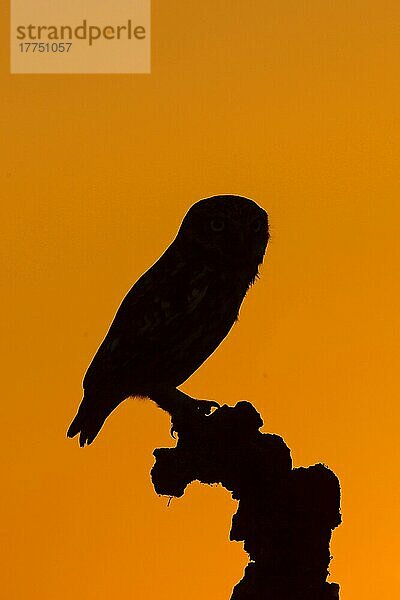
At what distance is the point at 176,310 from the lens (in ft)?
25.3

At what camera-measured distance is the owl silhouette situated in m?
7.68

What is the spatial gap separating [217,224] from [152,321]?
947mm

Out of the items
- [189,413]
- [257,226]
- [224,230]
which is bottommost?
[189,413]

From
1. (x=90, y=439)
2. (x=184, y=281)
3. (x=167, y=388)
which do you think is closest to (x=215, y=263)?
(x=184, y=281)

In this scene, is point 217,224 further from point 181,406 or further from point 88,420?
point 88,420

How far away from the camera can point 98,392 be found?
25.6 ft

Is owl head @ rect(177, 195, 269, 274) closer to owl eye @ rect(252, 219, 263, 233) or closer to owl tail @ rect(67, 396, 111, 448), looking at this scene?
owl eye @ rect(252, 219, 263, 233)

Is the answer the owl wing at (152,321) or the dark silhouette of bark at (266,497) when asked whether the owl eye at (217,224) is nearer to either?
the owl wing at (152,321)

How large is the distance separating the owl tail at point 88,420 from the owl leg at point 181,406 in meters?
0.46

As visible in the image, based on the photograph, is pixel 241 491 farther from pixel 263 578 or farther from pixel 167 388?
pixel 167 388

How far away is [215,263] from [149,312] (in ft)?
2.21

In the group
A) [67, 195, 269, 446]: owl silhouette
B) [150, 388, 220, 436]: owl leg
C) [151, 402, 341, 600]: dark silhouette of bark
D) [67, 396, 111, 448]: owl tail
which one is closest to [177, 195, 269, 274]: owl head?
[67, 195, 269, 446]: owl silhouette

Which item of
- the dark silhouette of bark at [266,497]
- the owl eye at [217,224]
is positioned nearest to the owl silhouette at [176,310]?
the owl eye at [217,224]

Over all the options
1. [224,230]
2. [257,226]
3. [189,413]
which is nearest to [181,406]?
[189,413]
